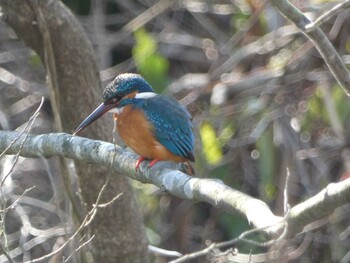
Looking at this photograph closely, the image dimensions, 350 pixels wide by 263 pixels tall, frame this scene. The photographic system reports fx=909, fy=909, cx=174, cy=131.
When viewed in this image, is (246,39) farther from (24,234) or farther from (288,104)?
(24,234)

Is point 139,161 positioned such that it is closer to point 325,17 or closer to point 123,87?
point 123,87

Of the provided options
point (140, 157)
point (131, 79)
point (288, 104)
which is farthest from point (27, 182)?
point (140, 157)

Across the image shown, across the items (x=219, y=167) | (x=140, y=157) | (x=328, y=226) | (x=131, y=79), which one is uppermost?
(x=131, y=79)

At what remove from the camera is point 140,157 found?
3.62m

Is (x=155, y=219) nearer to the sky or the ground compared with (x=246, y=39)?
nearer to the ground

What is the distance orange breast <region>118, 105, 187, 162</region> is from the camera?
12.4ft

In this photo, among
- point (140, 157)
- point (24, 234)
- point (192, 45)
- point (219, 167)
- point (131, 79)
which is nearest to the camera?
point (140, 157)

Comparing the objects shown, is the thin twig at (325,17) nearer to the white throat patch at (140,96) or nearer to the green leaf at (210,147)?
the white throat patch at (140,96)

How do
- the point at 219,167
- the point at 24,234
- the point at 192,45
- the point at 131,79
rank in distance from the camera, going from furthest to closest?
the point at 192,45 < the point at 219,167 < the point at 24,234 < the point at 131,79

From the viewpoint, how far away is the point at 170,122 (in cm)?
398

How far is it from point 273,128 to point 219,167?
419 millimetres

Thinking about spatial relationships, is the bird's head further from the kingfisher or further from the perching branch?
the perching branch

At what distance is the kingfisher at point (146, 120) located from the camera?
383 centimetres

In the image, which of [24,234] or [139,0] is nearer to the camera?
[24,234]
